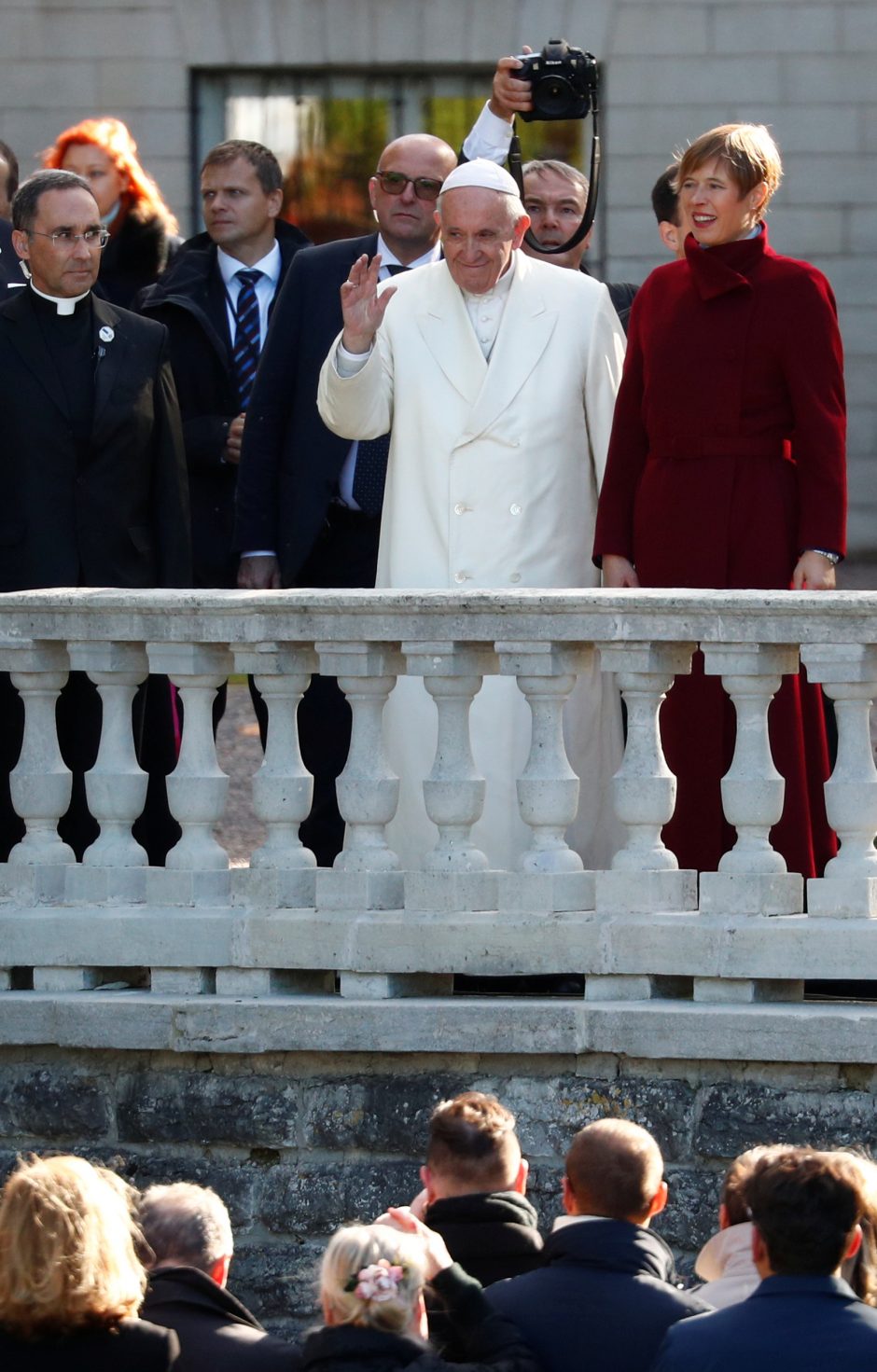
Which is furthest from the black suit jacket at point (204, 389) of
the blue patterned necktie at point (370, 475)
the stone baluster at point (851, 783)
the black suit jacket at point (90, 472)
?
the stone baluster at point (851, 783)

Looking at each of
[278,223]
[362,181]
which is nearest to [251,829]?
[278,223]

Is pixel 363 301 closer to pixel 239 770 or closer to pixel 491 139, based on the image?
pixel 491 139

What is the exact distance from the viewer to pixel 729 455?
598cm

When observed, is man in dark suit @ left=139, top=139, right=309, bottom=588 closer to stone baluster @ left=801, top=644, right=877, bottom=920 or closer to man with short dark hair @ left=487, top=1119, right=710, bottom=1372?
stone baluster @ left=801, top=644, right=877, bottom=920

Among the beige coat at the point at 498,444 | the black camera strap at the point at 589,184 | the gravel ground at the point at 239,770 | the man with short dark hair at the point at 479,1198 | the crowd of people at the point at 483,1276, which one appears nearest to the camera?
the crowd of people at the point at 483,1276

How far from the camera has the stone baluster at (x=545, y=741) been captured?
5398mm

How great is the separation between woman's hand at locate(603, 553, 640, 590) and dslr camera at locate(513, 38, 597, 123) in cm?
136

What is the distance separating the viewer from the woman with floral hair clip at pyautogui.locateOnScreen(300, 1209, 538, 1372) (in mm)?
3871

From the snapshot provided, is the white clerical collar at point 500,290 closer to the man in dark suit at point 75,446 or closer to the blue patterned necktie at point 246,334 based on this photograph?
the man in dark suit at point 75,446

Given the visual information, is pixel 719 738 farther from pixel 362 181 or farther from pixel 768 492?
pixel 362 181

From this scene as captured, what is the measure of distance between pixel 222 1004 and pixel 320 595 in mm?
889

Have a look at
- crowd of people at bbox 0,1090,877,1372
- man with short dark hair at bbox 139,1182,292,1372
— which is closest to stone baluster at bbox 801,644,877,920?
crowd of people at bbox 0,1090,877,1372

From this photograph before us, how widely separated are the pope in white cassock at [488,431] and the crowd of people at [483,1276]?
1.71 m

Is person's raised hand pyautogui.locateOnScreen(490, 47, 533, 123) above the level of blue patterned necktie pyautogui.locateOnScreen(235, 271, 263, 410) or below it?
above
